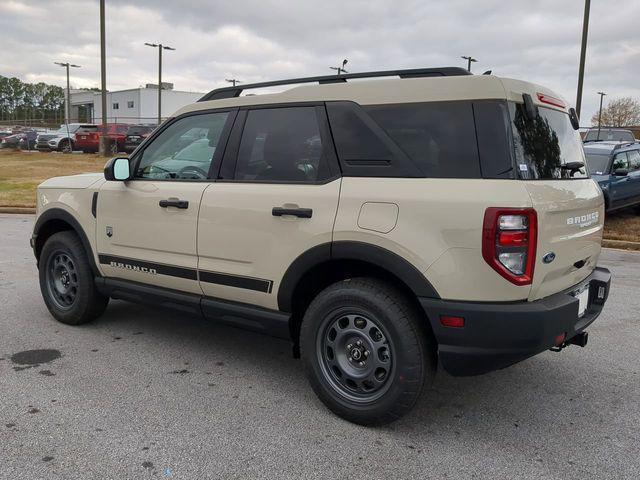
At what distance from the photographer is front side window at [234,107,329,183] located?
3.40 metres

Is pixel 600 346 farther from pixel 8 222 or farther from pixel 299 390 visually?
pixel 8 222

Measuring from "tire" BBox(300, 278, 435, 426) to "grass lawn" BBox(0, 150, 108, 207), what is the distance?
38.8 feet

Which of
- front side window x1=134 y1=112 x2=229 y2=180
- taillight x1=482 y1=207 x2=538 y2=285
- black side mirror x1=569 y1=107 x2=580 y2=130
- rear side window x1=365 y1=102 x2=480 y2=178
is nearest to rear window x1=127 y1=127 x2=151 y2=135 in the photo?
front side window x1=134 y1=112 x2=229 y2=180

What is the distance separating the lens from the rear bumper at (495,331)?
2.79 meters

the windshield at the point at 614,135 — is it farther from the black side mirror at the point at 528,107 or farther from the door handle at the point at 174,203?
the door handle at the point at 174,203

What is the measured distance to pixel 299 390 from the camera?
12.1ft

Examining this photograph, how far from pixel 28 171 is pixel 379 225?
21012 millimetres

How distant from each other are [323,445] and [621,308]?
4.09 meters

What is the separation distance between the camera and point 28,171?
20.9 meters

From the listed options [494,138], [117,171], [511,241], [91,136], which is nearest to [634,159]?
[494,138]

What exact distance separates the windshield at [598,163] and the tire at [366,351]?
10.3 metres

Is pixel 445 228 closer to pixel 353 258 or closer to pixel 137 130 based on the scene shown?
pixel 353 258

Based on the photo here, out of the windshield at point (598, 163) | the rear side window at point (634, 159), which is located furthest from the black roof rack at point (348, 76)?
the rear side window at point (634, 159)

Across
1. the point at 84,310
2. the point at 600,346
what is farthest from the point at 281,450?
the point at 600,346
